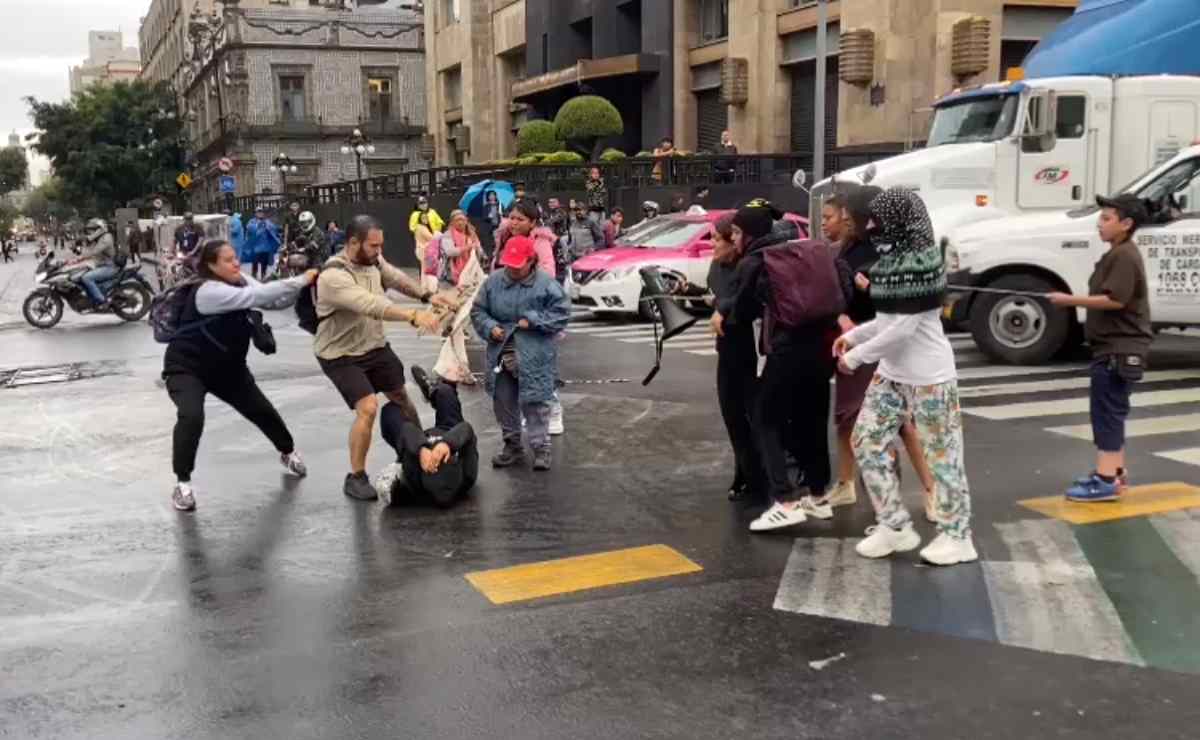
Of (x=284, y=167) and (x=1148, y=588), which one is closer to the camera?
(x=1148, y=588)

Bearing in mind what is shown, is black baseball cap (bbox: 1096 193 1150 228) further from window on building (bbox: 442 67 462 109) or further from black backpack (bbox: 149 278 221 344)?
window on building (bbox: 442 67 462 109)

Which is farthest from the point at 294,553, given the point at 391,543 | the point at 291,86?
the point at 291,86

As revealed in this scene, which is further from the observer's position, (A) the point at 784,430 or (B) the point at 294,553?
(A) the point at 784,430

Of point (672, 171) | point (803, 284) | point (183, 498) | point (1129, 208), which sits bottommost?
point (183, 498)

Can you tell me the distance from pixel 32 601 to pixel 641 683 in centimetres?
297

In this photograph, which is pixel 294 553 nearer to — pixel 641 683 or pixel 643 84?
pixel 641 683

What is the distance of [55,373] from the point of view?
501 inches

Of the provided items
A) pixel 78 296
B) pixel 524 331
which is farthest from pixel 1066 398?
pixel 78 296

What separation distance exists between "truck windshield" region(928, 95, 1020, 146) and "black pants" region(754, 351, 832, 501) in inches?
360

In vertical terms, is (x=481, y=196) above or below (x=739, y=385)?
above

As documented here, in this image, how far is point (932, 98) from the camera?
80.8ft

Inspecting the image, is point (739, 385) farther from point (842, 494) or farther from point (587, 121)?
point (587, 121)

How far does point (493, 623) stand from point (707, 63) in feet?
101

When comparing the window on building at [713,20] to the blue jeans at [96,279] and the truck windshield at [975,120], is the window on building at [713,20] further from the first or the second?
the blue jeans at [96,279]
